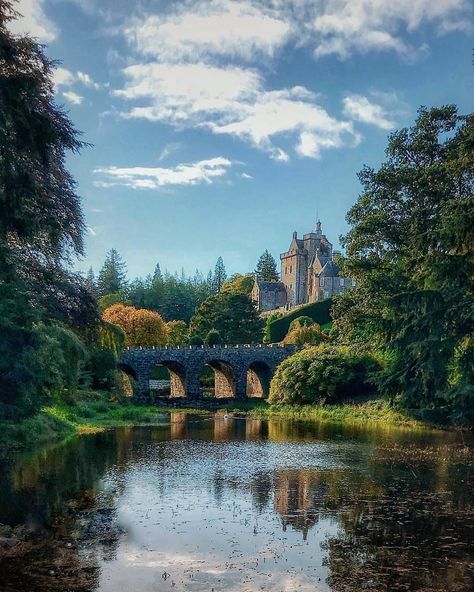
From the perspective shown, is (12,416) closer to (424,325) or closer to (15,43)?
(15,43)

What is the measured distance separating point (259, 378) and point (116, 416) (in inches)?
1082

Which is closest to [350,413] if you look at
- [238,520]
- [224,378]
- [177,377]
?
[238,520]

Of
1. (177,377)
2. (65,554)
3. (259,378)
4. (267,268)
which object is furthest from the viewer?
(267,268)

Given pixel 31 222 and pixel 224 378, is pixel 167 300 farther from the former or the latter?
pixel 31 222

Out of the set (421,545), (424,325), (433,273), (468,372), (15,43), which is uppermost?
(15,43)

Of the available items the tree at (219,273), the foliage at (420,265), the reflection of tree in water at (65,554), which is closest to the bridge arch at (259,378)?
the foliage at (420,265)

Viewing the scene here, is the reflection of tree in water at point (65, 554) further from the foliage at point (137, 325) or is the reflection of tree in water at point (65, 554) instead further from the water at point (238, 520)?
the foliage at point (137, 325)

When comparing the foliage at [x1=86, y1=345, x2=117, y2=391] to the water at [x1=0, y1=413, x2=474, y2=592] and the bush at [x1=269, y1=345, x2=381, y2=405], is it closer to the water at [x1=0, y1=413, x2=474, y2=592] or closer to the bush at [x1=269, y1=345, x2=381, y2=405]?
the bush at [x1=269, y1=345, x2=381, y2=405]

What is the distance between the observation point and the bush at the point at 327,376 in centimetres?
3984

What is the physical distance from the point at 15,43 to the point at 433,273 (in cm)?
1554

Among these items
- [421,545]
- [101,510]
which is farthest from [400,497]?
[101,510]

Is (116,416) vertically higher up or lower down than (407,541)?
higher up

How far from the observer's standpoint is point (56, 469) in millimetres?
15969

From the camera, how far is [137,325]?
65.1 meters
